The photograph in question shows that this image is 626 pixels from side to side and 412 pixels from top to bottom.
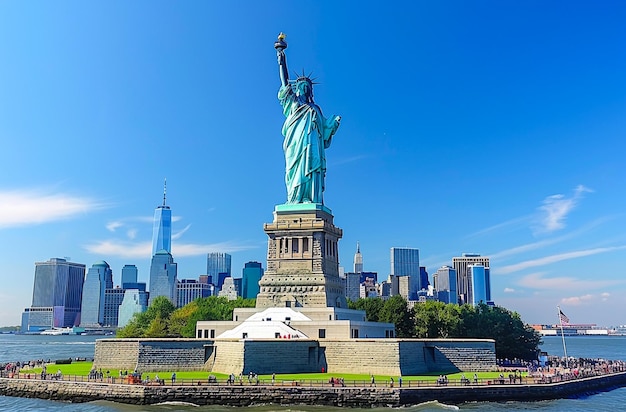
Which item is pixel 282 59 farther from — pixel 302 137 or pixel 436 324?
pixel 436 324

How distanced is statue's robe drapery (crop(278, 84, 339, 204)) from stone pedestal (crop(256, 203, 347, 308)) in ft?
8.06

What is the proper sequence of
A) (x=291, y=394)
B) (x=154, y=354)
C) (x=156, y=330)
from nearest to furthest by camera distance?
(x=291, y=394) < (x=154, y=354) < (x=156, y=330)

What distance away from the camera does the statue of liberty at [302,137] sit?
7494 cm

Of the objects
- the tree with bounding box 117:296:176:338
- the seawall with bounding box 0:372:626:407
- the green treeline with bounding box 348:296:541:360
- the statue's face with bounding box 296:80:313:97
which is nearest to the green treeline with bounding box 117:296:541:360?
the green treeline with bounding box 348:296:541:360

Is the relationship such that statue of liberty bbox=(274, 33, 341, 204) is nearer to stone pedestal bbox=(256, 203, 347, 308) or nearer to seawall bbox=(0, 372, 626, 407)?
stone pedestal bbox=(256, 203, 347, 308)

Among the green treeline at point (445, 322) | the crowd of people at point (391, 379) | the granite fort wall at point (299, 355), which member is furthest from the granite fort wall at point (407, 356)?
the green treeline at point (445, 322)

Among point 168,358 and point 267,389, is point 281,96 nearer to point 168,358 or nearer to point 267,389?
point 168,358

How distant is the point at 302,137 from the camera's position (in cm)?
7575

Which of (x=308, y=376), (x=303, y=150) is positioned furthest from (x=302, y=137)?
(x=308, y=376)

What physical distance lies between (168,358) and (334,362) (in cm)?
1451

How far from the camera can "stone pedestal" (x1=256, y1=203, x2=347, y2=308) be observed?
68.4 metres

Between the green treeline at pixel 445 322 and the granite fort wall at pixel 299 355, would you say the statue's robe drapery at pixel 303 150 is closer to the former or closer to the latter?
the green treeline at pixel 445 322

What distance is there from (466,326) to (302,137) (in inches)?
1225

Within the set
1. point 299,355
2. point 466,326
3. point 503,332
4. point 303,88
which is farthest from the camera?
point 466,326
